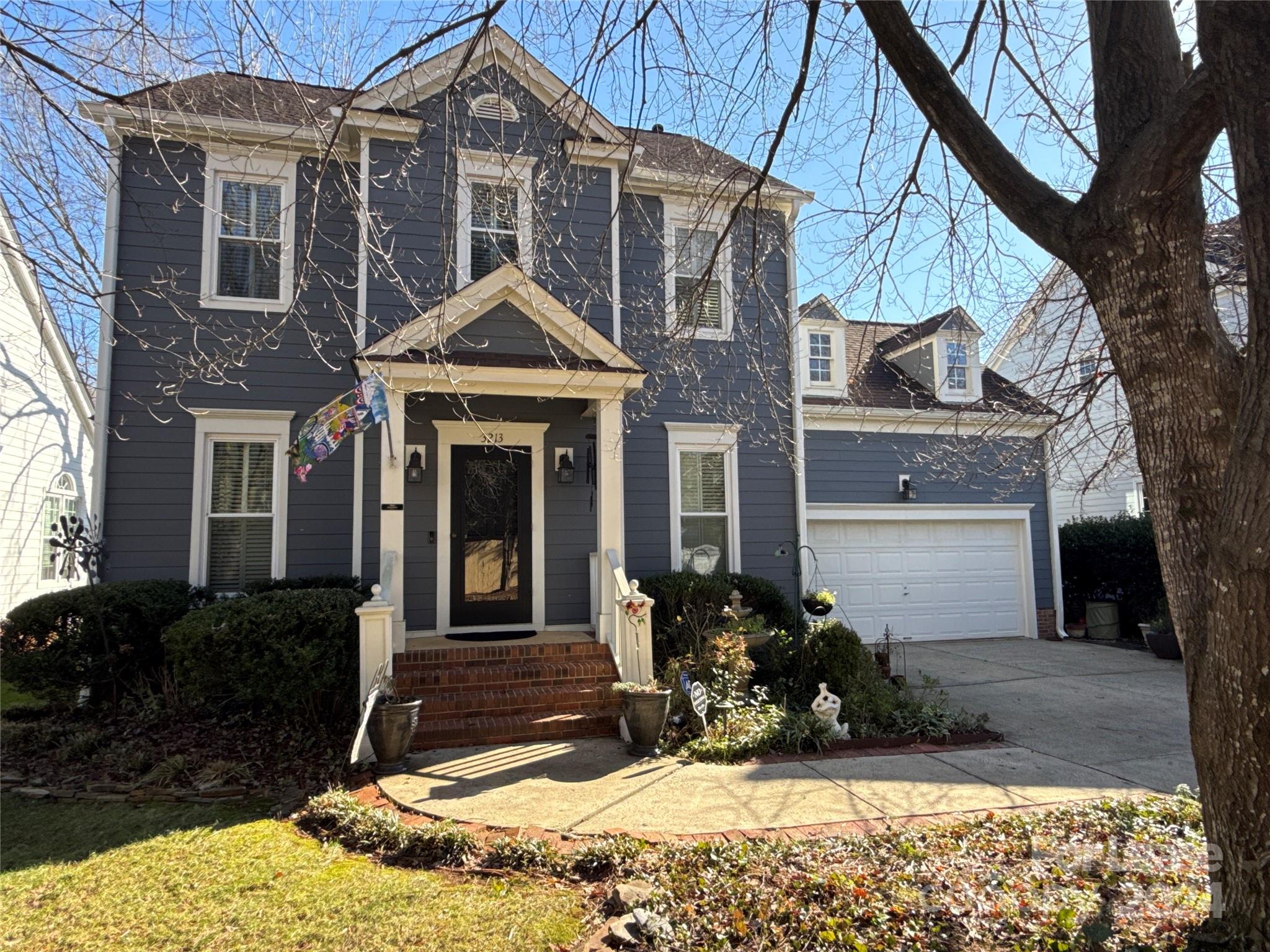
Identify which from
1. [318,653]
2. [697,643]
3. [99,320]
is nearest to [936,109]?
[697,643]

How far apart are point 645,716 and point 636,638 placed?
1117 mm

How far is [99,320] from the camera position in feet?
24.8

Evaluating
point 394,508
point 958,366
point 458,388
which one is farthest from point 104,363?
point 958,366

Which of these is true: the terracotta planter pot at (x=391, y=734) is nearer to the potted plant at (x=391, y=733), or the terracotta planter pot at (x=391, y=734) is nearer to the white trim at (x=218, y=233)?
the potted plant at (x=391, y=733)

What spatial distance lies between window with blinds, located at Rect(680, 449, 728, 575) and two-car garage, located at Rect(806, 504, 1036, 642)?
7.39ft

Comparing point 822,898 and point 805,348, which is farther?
point 805,348

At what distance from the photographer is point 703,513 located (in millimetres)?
9328

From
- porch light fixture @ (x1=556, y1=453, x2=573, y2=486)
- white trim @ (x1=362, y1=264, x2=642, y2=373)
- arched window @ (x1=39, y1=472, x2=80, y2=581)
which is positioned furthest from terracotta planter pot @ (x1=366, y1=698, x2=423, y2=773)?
arched window @ (x1=39, y1=472, x2=80, y2=581)

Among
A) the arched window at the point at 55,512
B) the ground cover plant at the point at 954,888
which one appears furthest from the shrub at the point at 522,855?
the arched window at the point at 55,512

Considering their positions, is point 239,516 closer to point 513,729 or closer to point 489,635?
point 489,635

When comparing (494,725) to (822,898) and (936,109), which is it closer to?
(822,898)

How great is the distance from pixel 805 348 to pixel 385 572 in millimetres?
7771

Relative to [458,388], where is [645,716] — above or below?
below

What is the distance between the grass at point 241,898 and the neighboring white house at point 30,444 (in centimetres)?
792
